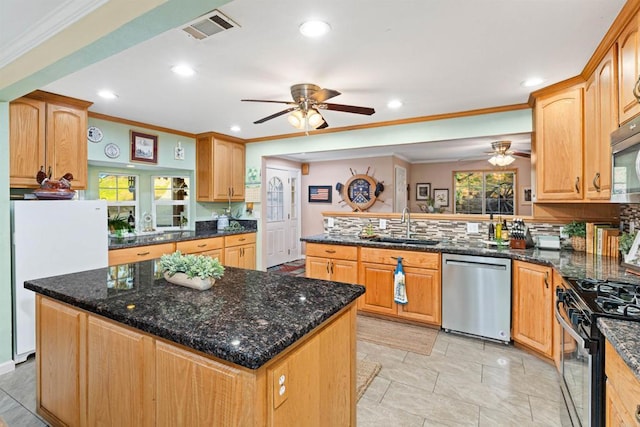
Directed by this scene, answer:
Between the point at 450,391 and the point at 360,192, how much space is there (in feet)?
15.5

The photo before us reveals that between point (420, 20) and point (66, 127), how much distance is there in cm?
334

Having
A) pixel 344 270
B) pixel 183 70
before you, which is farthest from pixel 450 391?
pixel 183 70

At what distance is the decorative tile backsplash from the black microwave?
1399 millimetres

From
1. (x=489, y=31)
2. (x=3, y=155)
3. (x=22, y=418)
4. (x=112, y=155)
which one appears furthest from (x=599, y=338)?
(x=112, y=155)

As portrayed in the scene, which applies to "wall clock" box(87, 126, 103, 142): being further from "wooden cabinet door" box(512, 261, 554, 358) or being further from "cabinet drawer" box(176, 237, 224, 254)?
"wooden cabinet door" box(512, 261, 554, 358)

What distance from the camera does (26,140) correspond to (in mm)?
2893

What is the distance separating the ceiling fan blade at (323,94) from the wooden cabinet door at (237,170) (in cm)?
270

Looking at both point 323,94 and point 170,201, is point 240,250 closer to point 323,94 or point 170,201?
point 170,201

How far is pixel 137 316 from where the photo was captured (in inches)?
52.4

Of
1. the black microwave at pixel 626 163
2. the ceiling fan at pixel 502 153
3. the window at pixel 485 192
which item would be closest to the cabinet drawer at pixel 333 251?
the black microwave at pixel 626 163

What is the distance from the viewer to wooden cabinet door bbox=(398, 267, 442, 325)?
10.7ft

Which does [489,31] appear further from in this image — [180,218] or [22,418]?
[180,218]

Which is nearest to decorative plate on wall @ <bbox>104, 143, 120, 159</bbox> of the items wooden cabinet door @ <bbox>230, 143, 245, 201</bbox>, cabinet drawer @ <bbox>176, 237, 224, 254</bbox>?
cabinet drawer @ <bbox>176, 237, 224, 254</bbox>

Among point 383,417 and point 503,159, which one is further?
point 503,159
